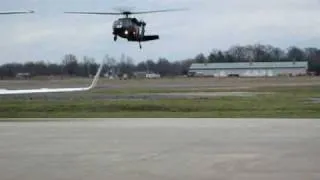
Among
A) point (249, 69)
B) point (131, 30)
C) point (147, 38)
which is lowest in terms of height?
point (249, 69)

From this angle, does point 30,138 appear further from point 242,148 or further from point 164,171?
point 164,171

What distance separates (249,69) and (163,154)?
17620 cm

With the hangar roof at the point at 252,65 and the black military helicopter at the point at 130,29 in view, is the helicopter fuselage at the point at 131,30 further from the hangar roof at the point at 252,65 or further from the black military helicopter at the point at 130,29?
the hangar roof at the point at 252,65

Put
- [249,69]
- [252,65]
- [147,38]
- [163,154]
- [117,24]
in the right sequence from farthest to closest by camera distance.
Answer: [252,65] < [249,69] < [147,38] < [117,24] < [163,154]

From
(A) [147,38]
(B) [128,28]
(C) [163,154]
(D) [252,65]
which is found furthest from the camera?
(D) [252,65]

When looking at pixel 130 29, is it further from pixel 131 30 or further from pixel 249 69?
pixel 249 69

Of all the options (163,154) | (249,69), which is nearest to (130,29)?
(163,154)

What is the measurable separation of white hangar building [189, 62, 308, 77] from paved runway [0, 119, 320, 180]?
158 metres

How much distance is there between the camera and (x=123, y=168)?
36.5 ft

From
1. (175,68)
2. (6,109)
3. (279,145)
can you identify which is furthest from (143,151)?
(175,68)

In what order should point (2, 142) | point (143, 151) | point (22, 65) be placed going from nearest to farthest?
point (143, 151) → point (2, 142) → point (22, 65)

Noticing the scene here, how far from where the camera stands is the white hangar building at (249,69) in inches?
6998

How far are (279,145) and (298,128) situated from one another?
5.46 metres

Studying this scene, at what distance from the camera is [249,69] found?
615 ft
